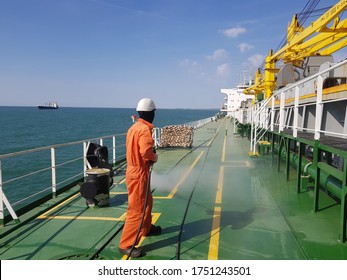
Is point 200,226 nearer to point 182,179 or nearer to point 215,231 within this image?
point 215,231

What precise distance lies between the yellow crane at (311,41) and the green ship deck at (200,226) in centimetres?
1213

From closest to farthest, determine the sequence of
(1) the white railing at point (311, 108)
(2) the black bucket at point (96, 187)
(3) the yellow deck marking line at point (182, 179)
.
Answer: (1) the white railing at point (311, 108) < (2) the black bucket at point (96, 187) < (3) the yellow deck marking line at point (182, 179)

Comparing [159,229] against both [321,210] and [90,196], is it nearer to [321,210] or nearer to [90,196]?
[90,196]

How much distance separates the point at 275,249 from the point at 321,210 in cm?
205

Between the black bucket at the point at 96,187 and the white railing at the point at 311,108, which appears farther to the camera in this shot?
the black bucket at the point at 96,187

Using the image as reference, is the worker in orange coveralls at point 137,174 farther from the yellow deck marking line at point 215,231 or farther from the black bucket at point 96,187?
the black bucket at point 96,187

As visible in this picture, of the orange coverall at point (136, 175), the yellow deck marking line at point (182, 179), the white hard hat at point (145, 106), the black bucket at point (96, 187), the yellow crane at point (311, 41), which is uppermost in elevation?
the yellow crane at point (311, 41)

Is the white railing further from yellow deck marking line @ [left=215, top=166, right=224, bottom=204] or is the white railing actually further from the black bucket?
the black bucket

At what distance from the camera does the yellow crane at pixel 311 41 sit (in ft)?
50.9

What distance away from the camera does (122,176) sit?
909 centimetres

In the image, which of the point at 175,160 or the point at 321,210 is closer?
the point at 321,210

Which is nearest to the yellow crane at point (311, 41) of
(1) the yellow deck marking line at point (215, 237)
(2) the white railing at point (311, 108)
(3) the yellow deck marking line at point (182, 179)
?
(2) the white railing at point (311, 108)

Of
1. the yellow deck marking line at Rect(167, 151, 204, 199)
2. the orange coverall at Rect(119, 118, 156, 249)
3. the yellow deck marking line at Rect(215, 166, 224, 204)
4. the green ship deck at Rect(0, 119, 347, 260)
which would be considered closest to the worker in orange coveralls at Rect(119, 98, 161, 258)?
the orange coverall at Rect(119, 118, 156, 249)
